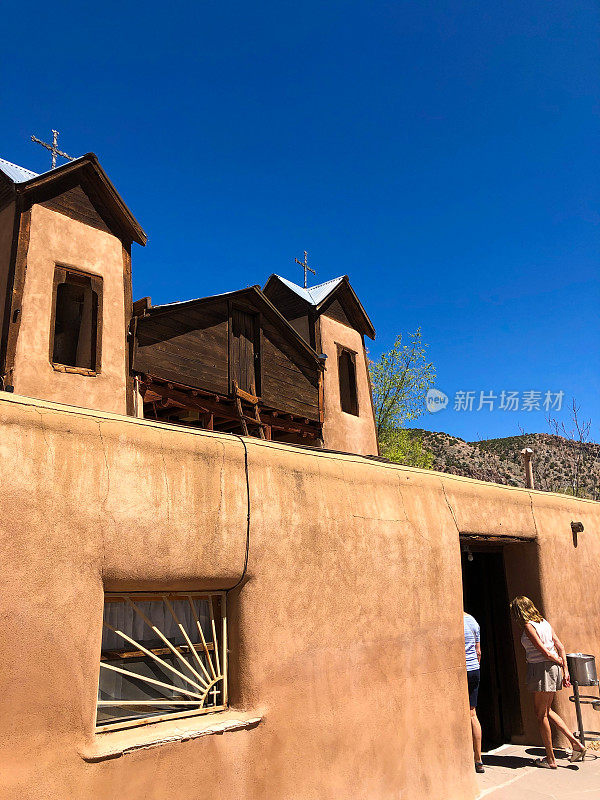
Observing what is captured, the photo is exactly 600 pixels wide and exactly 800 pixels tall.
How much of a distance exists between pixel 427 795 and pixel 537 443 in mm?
59862

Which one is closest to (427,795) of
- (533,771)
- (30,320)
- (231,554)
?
(533,771)

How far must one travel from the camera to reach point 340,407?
17203 mm

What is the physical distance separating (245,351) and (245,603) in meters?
10.2

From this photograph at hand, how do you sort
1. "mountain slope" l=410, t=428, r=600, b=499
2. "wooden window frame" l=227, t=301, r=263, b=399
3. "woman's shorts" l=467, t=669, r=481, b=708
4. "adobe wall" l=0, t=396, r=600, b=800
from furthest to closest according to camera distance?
"mountain slope" l=410, t=428, r=600, b=499, "wooden window frame" l=227, t=301, r=263, b=399, "woman's shorts" l=467, t=669, r=481, b=708, "adobe wall" l=0, t=396, r=600, b=800

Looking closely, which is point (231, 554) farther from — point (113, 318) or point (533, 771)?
point (113, 318)

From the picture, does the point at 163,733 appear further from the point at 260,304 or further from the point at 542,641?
the point at 260,304

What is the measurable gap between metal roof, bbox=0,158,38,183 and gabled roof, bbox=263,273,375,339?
776cm

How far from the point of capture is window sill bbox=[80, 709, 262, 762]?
3781 mm

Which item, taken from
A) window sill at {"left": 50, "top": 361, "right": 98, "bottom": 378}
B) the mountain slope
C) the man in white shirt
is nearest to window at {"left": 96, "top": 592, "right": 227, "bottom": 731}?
the man in white shirt

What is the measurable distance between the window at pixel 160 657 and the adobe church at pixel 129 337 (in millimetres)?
6048

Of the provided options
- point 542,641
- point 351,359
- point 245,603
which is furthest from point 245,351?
point 245,603

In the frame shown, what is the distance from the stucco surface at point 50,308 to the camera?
995cm

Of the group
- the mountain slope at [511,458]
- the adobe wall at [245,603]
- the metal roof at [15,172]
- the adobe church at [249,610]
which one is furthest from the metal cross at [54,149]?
the mountain slope at [511,458]

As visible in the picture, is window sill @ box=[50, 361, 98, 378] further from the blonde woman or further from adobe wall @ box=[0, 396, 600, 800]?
the blonde woman
